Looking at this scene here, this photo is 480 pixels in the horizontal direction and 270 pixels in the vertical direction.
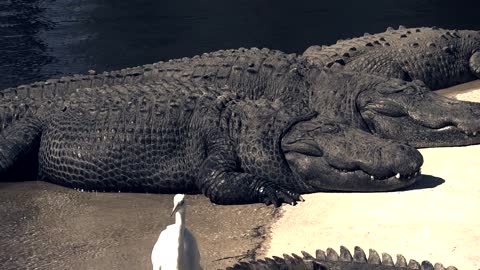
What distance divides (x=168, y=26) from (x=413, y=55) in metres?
4.68

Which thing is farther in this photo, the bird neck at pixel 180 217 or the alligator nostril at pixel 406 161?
the alligator nostril at pixel 406 161

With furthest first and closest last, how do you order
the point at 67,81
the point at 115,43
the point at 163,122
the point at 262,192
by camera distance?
the point at 115,43, the point at 67,81, the point at 163,122, the point at 262,192

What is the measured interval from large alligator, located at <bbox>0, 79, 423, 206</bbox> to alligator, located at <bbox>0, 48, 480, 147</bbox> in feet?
1.76

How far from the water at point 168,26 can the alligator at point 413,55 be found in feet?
6.15

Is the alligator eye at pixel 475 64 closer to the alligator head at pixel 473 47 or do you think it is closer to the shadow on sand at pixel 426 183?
the alligator head at pixel 473 47

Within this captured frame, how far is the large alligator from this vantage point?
25.2 feet

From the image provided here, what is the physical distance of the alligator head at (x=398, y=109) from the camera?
8781 mm

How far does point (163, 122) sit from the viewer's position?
27.2 feet

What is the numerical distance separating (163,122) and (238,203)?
1.13 m

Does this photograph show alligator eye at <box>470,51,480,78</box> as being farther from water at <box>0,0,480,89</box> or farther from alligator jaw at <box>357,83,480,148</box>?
alligator jaw at <box>357,83,480,148</box>

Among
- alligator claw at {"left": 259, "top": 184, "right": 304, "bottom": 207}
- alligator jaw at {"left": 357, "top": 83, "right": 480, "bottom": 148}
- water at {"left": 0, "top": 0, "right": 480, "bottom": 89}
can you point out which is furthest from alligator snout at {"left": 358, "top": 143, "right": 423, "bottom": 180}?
water at {"left": 0, "top": 0, "right": 480, "bottom": 89}

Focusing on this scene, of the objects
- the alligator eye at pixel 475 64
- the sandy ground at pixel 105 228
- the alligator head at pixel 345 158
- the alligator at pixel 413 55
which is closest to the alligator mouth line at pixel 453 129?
the alligator head at pixel 345 158

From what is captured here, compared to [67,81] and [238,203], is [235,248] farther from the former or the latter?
[67,81]

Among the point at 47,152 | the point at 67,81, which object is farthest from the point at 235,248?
the point at 67,81
